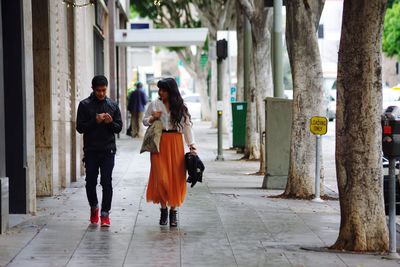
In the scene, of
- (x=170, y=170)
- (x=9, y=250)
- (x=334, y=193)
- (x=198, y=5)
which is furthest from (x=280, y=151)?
(x=198, y=5)

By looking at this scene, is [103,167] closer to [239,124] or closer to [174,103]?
[174,103]

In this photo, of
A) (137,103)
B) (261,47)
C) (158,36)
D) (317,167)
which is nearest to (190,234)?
(317,167)

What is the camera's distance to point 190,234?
1098cm

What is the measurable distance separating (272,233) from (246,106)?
45.1 ft

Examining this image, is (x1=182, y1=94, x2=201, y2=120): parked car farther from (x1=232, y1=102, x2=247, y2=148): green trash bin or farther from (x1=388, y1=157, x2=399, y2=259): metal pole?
(x1=388, y1=157, x2=399, y2=259): metal pole

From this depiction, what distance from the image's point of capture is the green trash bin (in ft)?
82.8

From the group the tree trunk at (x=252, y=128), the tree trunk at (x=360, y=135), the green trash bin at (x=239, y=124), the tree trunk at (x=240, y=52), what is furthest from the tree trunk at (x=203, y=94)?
the tree trunk at (x=360, y=135)

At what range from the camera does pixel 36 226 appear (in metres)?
11.5

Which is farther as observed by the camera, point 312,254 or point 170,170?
point 170,170

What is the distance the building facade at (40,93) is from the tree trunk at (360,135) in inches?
144

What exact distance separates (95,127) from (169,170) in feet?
3.17

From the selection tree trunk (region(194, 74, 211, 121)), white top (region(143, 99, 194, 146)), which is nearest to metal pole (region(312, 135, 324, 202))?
white top (region(143, 99, 194, 146))

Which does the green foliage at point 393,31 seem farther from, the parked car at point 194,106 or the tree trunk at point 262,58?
the tree trunk at point 262,58

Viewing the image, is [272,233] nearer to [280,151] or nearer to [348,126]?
[348,126]
